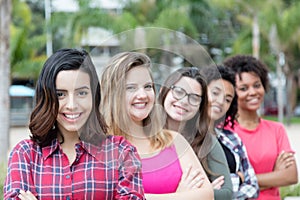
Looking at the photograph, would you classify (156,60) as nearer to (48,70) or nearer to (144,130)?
(144,130)

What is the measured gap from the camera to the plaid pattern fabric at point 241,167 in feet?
9.30

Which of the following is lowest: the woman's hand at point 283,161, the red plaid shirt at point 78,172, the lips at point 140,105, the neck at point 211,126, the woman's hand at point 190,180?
the woman's hand at point 283,161

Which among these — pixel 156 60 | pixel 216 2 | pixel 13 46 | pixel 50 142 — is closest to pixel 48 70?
pixel 50 142

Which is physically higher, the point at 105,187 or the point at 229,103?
the point at 229,103

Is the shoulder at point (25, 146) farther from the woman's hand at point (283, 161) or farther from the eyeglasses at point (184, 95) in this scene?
the woman's hand at point (283, 161)

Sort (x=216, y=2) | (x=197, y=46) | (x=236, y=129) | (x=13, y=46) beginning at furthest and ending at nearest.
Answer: (x=216, y=2), (x=13, y=46), (x=236, y=129), (x=197, y=46)

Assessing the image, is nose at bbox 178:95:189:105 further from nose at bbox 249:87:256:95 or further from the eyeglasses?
nose at bbox 249:87:256:95

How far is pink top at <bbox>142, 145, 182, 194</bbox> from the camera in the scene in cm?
213

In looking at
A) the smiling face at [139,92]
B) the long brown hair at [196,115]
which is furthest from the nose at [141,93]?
the long brown hair at [196,115]

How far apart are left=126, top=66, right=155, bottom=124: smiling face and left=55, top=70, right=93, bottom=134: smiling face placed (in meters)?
0.14

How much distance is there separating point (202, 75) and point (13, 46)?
1304 cm

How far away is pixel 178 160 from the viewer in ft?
7.23

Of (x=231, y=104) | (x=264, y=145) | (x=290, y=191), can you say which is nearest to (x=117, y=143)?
(x=231, y=104)

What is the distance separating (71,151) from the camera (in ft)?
6.31
